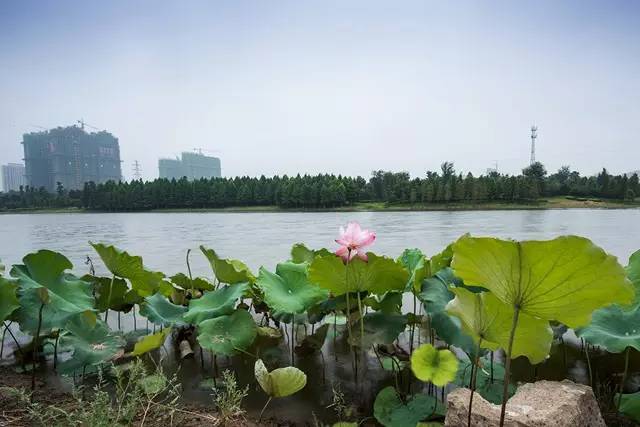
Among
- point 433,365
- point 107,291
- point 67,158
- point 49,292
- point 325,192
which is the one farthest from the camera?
point 67,158

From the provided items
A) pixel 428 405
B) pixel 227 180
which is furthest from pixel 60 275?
pixel 227 180

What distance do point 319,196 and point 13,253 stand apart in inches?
2089

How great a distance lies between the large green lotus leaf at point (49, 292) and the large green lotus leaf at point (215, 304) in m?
0.67

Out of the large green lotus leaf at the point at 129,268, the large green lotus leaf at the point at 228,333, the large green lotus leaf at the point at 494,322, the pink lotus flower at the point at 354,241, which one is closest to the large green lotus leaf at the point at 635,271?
the large green lotus leaf at the point at 494,322

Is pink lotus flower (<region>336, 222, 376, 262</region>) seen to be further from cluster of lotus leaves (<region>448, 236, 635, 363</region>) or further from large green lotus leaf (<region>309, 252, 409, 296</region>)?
cluster of lotus leaves (<region>448, 236, 635, 363</region>)

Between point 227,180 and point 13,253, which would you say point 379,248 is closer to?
point 13,253

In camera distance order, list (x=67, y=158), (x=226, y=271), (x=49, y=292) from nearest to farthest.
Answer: (x=49, y=292) → (x=226, y=271) → (x=67, y=158)

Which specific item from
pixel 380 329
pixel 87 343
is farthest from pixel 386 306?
pixel 87 343

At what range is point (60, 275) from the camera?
2.96m

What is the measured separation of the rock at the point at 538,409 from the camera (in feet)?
5.53

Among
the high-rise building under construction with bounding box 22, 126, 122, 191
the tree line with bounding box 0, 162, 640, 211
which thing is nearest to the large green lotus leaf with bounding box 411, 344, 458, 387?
the tree line with bounding box 0, 162, 640, 211

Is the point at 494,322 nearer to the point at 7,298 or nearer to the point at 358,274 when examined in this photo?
the point at 358,274

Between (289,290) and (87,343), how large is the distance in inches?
54.1

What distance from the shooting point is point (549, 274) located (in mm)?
1267
